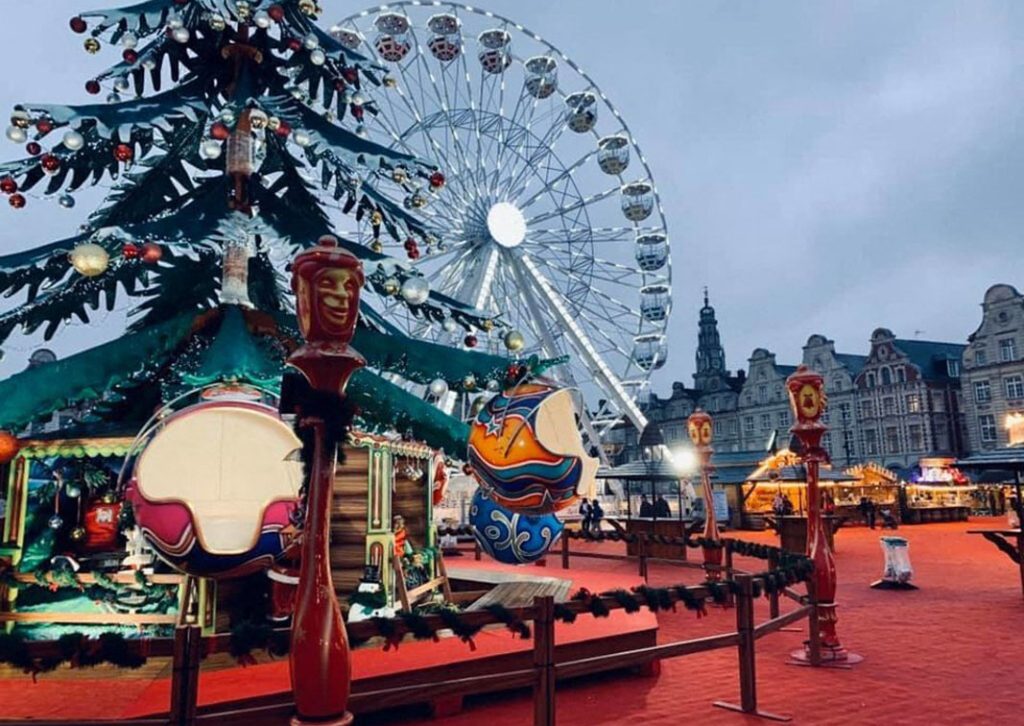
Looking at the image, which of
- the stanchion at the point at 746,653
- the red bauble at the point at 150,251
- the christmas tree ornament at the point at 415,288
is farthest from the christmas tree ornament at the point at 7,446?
the stanchion at the point at 746,653

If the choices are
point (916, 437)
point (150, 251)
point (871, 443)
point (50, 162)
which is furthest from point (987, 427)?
point (50, 162)

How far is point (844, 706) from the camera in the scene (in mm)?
6188

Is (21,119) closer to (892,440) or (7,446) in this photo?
(7,446)

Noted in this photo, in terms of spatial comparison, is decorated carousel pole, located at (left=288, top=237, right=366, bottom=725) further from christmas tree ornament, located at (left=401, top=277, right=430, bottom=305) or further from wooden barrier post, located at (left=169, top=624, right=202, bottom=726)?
christmas tree ornament, located at (left=401, top=277, right=430, bottom=305)

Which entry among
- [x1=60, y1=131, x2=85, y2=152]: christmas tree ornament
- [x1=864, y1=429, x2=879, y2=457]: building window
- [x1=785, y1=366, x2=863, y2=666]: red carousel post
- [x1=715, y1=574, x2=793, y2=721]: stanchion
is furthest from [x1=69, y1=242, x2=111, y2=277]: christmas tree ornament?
[x1=864, y1=429, x2=879, y2=457]: building window

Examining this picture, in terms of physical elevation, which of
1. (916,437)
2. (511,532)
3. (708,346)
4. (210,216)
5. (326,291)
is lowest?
Answer: (511,532)

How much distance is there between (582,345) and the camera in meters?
28.4

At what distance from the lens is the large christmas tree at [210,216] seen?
21.3ft

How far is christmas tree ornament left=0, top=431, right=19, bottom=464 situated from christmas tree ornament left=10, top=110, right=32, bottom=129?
255cm

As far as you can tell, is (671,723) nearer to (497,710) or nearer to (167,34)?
(497,710)

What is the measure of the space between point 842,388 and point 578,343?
36117mm

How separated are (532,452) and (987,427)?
5202 cm

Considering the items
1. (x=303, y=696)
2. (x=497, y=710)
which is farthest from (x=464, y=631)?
(x=497, y=710)

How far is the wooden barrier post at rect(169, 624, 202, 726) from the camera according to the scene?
3428mm
